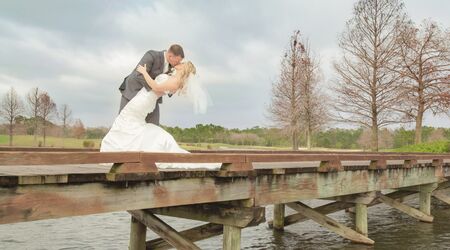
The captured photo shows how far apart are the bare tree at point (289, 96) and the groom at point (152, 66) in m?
31.1

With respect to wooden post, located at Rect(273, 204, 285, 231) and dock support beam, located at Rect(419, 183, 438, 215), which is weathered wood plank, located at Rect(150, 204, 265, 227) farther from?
dock support beam, located at Rect(419, 183, 438, 215)

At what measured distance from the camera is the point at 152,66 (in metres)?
6.64

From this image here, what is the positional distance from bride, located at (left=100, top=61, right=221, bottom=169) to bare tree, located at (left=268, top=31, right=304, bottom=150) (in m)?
31.0

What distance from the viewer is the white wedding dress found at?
6.55m

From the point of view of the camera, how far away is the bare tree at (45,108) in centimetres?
5002

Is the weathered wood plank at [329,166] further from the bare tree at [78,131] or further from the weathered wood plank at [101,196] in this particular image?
the bare tree at [78,131]

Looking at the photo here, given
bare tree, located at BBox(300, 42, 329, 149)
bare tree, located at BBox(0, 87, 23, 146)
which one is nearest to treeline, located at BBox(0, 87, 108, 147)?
bare tree, located at BBox(0, 87, 23, 146)

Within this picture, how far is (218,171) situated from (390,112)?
29539 millimetres

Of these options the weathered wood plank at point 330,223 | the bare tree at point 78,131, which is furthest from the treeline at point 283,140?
the weathered wood plank at point 330,223

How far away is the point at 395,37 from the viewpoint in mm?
33469

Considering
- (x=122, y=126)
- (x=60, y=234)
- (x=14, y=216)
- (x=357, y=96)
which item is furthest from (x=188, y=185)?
(x=357, y=96)

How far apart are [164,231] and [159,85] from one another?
284cm

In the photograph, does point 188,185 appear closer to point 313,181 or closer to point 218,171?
point 218,171

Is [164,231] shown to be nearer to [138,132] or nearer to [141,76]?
[138,132]
